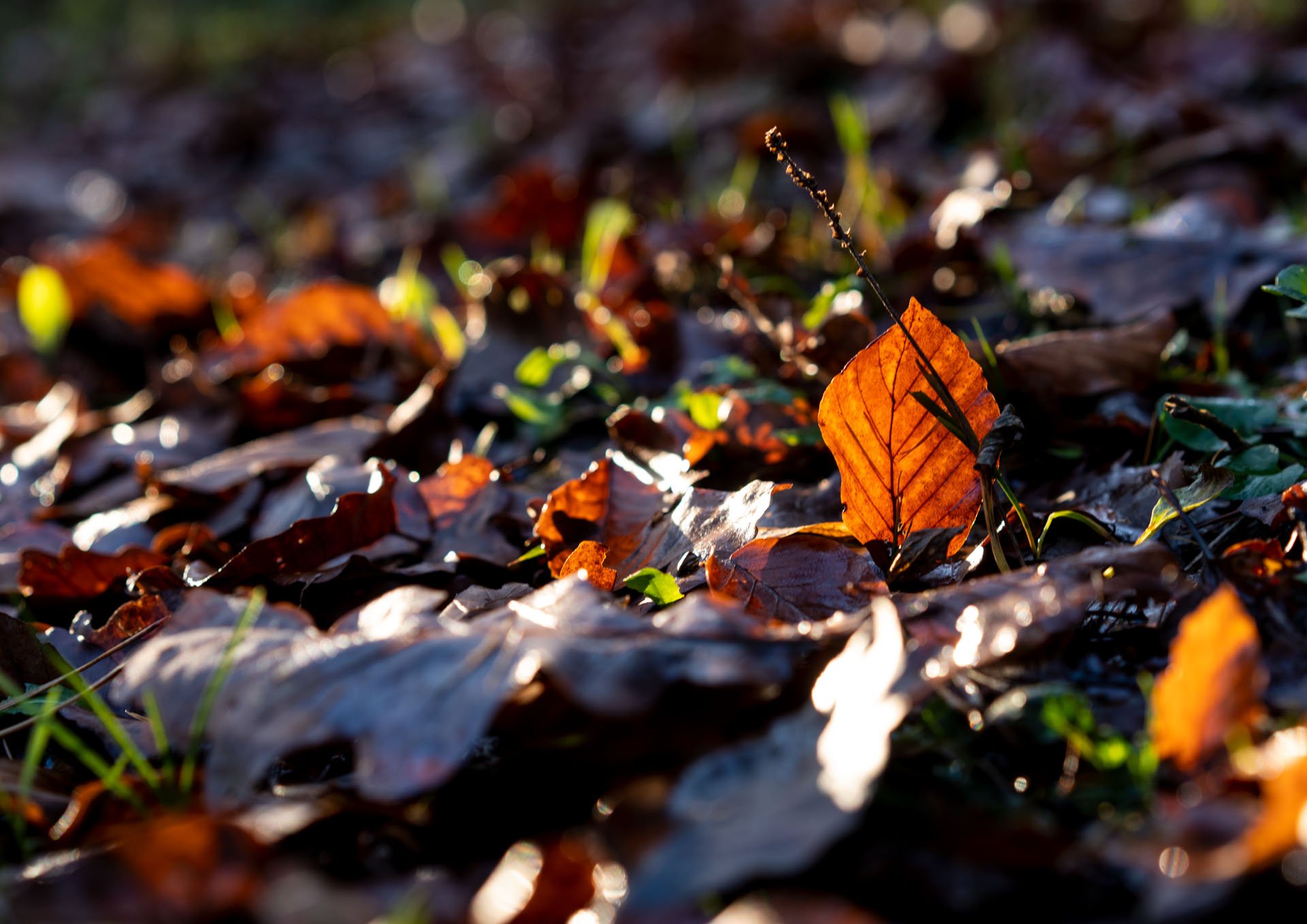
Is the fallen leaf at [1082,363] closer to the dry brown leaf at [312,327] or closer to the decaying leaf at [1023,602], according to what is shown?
the decaying leaf at [1023,602]

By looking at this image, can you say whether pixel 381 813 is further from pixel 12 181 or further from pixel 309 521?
pixel 12 181

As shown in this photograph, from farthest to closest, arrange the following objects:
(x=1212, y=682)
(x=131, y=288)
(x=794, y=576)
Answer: (x=131, y=288)
(x=794, y=576)
(x=1212, y=682)

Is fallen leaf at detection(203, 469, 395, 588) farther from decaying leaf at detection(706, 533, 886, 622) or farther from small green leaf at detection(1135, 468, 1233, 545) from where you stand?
small green leaf at detection(1135, 468, 1233, 545)

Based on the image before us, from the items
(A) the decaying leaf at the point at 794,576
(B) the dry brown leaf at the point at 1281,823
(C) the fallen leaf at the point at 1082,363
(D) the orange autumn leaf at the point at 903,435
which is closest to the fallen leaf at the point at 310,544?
(A) the decaying leaf at the point at 794,576

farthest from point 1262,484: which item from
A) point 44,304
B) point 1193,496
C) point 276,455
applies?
point 44,304

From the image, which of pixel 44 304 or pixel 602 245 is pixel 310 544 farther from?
pixel 44 304

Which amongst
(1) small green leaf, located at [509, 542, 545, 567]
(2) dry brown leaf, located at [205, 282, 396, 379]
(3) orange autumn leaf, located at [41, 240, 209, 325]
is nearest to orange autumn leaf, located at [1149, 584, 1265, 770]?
(1) small green leaf, located at [509, 542, 545, 567]

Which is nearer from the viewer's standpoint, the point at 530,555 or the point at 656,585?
the point at 656,585
